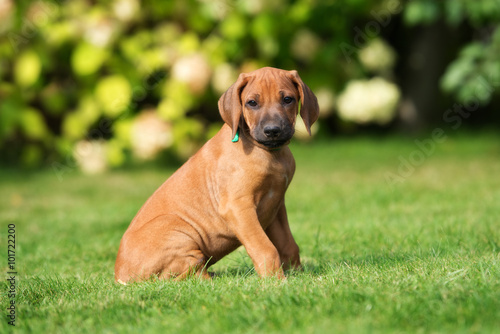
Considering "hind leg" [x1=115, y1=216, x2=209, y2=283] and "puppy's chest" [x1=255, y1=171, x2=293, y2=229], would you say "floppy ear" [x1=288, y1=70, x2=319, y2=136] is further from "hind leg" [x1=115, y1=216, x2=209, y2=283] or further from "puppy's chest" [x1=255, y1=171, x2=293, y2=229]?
"hind leg" [x1=115, y1=216, x2=209, y2=283]

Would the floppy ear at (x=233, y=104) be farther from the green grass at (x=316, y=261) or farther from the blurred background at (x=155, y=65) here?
the blurred background at (x=155, y=65)

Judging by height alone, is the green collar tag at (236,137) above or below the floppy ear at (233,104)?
below

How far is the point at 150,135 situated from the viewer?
31.9 feet

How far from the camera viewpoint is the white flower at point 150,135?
9.71m

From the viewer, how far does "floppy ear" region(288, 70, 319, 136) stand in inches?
167

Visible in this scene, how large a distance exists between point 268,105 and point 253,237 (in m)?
0.82

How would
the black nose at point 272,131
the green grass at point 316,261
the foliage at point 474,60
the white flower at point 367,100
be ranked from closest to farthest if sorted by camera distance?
1. the green grass at point 316,261
2. the black nose at point 272,131
3. the foliage at point 474,60
4. the white flower at point 367,100

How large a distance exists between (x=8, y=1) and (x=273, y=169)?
24.0ft

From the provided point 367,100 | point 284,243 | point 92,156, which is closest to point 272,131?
point 284,243

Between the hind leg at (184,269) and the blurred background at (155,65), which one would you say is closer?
the hind leg at (184,269)

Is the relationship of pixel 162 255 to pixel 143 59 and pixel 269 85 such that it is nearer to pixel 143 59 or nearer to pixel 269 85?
pixel 269 85

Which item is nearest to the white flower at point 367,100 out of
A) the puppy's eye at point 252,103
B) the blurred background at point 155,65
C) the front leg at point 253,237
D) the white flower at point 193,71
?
the blurred background at point 155,65

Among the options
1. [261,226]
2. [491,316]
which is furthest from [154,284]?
[491,316]

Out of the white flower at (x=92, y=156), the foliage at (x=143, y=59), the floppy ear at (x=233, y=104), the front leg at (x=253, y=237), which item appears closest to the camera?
the front leg at (x=253, y=237)
